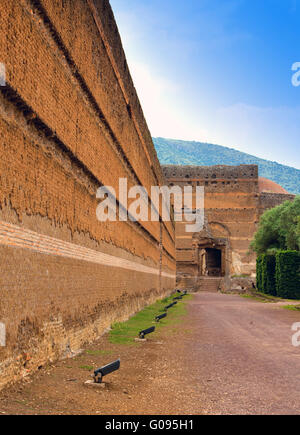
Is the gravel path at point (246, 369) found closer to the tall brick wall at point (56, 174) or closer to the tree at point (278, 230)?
the tall brick wall at point (56, 174)

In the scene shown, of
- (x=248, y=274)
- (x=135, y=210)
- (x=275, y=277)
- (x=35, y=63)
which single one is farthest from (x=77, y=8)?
(x=248, y=274)

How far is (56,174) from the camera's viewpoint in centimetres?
637

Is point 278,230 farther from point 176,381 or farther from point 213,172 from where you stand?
point 176,381

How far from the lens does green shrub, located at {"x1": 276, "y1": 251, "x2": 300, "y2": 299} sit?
76.5 feet

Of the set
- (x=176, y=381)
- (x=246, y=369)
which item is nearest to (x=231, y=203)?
(x=246, y=369)

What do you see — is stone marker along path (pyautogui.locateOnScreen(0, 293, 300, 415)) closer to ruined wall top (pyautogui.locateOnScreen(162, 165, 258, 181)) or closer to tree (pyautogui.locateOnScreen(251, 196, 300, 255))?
tree (pyautogui.locateOnScreen(251, 196, 300, 255))

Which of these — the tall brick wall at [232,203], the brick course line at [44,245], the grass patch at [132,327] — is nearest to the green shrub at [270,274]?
the grass patch at [132,327]

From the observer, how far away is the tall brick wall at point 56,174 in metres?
4.81

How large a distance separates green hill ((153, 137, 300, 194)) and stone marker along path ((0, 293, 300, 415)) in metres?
152

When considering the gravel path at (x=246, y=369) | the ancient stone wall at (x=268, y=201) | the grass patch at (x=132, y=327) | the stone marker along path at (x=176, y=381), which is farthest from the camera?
the ancient stone wall at (x=268, y=201)

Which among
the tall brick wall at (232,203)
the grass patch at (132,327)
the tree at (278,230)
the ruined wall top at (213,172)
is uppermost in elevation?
the ruined wall top at (213,172)

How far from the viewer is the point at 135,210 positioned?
47.5ft

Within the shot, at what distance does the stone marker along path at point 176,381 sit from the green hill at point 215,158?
152m

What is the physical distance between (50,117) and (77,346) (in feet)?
12.8
